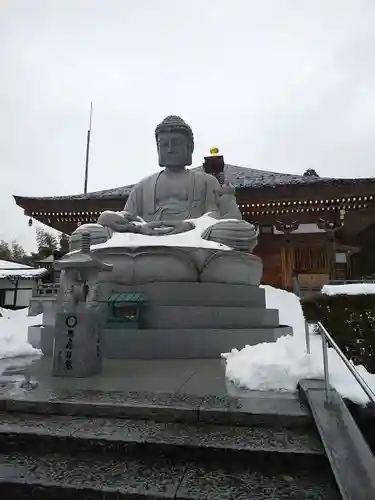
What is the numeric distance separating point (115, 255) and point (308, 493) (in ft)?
12.1

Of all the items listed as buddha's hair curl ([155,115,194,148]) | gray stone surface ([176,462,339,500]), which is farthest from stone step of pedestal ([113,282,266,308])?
buddha's hair curl ([155,115,194,148])

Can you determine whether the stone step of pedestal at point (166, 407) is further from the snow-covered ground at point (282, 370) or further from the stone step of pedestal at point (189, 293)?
the stone step of pedestal at point (189, 293)

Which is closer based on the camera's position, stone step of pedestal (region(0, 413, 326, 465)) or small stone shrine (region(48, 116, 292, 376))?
stone step of pedestal (region(0, 413, 326, 465))

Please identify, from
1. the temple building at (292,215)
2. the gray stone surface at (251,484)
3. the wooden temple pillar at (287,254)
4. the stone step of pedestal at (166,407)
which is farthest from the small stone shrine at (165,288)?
the wooden temple pillar at (287,254)

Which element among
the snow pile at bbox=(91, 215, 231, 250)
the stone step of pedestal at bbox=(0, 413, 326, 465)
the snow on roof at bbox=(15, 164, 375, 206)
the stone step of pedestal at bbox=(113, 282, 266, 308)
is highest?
the snow on roof at bbox=(15, 164, 375, 206)

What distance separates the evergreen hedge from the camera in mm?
4789

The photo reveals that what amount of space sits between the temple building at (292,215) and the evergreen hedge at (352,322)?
7.85m

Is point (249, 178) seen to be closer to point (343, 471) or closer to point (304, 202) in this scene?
point (304, 202)

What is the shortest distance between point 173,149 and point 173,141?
0.14 metres

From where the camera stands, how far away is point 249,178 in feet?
50.8

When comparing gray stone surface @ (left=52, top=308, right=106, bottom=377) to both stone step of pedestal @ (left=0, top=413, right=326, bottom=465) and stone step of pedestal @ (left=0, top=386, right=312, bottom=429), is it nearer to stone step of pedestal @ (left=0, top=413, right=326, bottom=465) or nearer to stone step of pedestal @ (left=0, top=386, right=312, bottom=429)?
stone step of pedestal @ (left=0, top=386, right=312, bottom=429)

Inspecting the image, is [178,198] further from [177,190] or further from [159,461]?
[159,461]

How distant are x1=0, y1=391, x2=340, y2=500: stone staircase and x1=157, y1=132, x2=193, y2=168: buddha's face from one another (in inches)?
194

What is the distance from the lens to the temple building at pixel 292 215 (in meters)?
12.9
